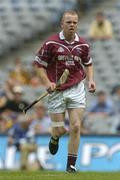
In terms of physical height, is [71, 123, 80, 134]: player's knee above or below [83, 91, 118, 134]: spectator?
below

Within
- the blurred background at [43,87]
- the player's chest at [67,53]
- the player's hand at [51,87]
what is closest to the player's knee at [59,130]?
the player's hand at [51,87]

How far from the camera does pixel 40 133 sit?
20.1 meters

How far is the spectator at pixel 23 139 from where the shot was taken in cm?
1934

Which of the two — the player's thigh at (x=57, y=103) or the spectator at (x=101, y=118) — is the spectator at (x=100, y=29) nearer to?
the spectator at (x=101, y=118)

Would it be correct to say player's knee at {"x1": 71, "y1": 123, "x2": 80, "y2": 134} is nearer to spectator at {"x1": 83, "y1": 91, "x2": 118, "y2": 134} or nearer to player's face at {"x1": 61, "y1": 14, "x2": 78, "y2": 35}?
player's face at {"x1": 61, "y1": 14, "x2": 78, "y2": 35}

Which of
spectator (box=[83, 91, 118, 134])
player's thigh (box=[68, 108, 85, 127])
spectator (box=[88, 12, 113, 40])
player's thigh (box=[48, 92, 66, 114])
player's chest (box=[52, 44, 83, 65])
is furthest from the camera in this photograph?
spectator (box=[88, 12, 113, 40])

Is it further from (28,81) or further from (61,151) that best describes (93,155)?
(28,81)

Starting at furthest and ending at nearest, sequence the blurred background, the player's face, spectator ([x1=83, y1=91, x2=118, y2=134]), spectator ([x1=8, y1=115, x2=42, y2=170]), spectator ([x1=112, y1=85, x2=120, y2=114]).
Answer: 1. spectator ([x1=112, y1=85, x2=120, y2=114])
2. spectator ([x1=83, y1=91, x2=118, y2=134])
3. the blurred background
4. spectator ([x1=8, y1=115, x2=42, y2=170])
5. the player's face

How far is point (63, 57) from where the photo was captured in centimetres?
1302

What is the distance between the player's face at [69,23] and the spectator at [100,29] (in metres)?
11.4

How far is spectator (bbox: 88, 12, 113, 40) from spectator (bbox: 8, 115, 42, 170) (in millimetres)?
5243

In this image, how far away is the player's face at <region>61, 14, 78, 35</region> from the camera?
12797 millimetres

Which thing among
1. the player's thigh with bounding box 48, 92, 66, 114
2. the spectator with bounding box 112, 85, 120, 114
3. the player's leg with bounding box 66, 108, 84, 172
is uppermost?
the spectator with bounding box 112, 85, 120, 114

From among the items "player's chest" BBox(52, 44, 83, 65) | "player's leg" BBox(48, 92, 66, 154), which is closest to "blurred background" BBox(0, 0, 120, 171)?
"player's leg" BBox(48, 92, 66, 154)
